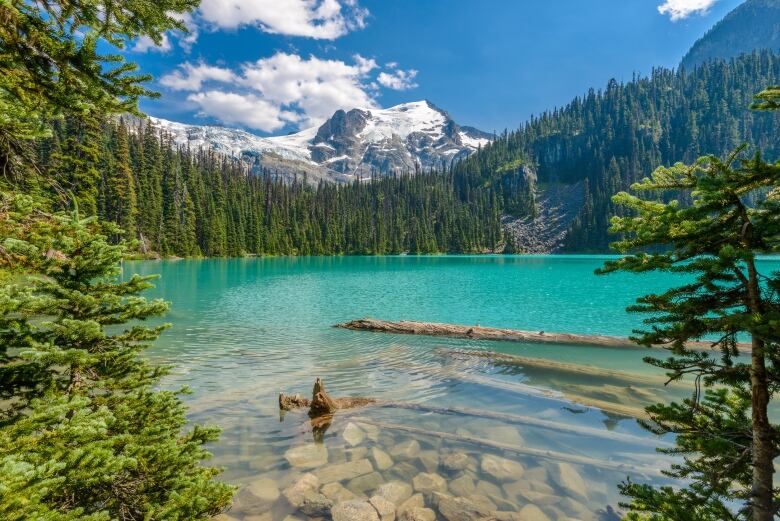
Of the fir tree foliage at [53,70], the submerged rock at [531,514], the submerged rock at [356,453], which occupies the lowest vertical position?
the submerged rock at [531,514]

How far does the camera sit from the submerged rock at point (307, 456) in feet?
31.1

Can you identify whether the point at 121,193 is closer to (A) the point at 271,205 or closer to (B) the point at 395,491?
(A) the point at 271,205

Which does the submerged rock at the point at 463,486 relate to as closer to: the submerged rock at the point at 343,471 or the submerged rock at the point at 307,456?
the submerged rock at the point at 343,471

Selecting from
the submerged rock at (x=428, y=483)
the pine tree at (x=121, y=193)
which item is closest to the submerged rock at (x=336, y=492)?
the submerged rock at (x=428, y=483)

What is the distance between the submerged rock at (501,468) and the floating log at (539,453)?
22.9 inches

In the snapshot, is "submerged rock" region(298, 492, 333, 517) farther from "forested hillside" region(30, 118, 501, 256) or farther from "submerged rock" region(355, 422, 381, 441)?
"forested hillside" region(30, 118, 501, 256)

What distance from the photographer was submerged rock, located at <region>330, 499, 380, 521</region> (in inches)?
291

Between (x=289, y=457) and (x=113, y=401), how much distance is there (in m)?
5.99

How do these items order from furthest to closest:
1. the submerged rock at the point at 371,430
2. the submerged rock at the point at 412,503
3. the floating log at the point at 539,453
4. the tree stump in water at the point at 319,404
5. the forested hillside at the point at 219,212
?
the forested hillside at the point at 219,212 < the tree stump in water at the point at 319,404 < the submerged rock at the point at 371,430 < the floating log at the point at 539,453 < the submerged rock at the point at 412,503

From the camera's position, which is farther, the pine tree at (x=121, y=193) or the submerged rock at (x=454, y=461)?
the pine tree at (x=121, y=193)

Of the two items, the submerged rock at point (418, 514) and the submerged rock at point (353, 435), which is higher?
the submerged rock at point (418, 514)

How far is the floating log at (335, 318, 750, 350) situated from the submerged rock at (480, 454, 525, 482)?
13622 millimetres

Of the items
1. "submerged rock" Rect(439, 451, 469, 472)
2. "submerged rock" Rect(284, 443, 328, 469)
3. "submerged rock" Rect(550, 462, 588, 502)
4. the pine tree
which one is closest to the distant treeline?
the pine tree

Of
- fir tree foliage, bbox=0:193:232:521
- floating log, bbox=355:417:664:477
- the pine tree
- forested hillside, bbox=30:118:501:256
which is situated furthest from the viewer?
forested hillside, bbox=30:118:501:256
